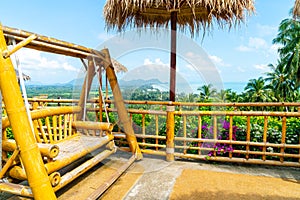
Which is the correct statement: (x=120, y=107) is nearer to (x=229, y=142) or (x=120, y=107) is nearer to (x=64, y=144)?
(x=64, y=144)

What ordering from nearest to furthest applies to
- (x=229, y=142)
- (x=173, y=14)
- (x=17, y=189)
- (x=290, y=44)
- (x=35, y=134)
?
(x=17, y=189), (x=35, y=134), (x=229, y=142), (x=173, y=14), (x=290, y=44)

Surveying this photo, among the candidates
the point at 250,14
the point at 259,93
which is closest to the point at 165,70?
the point at 250,14

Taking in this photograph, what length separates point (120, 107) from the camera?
2924 millimetres

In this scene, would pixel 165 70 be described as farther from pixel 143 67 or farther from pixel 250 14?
pixel 250 14

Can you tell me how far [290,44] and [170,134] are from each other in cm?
1761

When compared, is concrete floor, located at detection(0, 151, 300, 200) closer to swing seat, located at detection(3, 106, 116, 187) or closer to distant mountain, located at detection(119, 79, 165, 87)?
swing seat, located at detection(3, 106, 116, 187)

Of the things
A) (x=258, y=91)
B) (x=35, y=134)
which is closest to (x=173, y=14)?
Result: (x=35, y=134)

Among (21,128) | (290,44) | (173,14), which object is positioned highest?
(290,44)

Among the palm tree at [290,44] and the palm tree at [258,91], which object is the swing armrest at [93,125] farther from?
the palm tree at [258,91]

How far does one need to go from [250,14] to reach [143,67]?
1895mm

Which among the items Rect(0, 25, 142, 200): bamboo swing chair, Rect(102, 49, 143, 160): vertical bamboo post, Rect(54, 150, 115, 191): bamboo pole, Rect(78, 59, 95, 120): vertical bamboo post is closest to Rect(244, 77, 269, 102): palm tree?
Rect(102, 49, 143, 160): vertical bamboo post

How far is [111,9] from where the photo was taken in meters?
3.15

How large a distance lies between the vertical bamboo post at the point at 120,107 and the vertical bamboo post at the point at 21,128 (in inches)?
61.8

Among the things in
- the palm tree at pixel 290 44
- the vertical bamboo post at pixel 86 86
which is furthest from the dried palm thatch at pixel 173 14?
the palm tree at pixel 290 44
